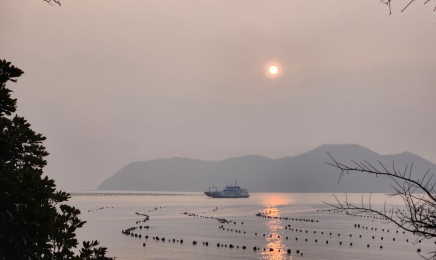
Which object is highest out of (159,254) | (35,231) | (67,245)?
(35,231)

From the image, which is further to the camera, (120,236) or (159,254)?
(120,236)

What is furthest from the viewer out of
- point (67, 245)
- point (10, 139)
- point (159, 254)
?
point (159, 254)

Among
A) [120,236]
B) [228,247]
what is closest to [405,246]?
→ [228,247]

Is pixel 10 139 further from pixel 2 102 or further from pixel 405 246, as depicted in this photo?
pixel 405 246

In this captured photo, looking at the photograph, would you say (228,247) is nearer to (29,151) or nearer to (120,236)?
(120,236)

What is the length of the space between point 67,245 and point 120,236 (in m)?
62.7

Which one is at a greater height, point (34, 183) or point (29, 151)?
point (29, 151)

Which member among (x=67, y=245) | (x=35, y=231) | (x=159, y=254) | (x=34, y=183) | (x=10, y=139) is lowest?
(x=159, y=254)

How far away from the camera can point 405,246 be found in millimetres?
72812

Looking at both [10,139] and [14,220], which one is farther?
[10,139]

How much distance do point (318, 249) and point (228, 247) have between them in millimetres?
13914

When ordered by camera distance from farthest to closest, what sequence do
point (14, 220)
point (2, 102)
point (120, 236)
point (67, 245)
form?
point (120, 236), point (67, 245), point (2, 102), point (14, 220)

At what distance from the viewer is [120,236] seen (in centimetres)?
8062

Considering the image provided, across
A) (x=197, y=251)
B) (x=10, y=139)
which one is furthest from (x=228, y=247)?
(x=10, y=139)
